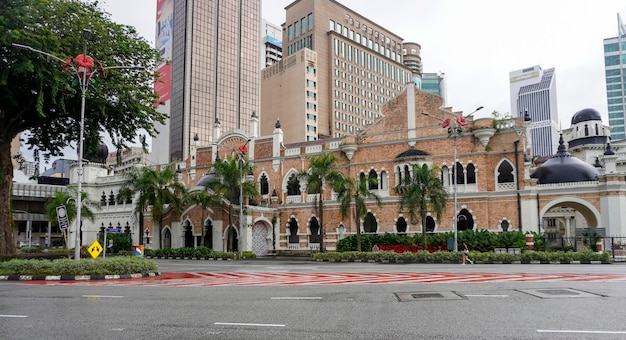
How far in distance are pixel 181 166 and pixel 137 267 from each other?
1389 inches

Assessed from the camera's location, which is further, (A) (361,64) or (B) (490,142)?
(A) (361,64)

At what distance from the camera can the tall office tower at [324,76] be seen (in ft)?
351

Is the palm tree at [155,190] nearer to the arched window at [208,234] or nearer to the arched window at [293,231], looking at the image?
the arched window at [208,234]

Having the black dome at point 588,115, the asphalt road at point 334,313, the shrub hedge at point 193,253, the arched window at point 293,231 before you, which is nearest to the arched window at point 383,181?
the arched window at point 293,231

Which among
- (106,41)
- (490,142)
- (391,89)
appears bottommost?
(490,142)

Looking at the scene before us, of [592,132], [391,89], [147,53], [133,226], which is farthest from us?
[391,89]

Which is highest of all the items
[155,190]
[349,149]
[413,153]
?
[349,149]

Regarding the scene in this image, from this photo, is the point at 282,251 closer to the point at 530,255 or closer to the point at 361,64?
the point at 530,255

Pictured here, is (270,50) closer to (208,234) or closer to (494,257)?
(208,234)

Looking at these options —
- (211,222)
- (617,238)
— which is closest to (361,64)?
(211,222)

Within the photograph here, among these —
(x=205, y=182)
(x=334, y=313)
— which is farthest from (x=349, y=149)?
(x=334, y=313)

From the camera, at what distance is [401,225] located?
4141 centimetres

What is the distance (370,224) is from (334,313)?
33.0 metres

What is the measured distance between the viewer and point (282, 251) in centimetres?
4631
